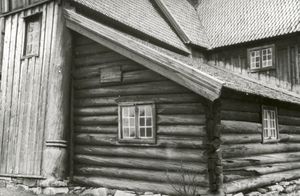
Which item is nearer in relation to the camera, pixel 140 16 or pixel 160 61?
pixel 160 61

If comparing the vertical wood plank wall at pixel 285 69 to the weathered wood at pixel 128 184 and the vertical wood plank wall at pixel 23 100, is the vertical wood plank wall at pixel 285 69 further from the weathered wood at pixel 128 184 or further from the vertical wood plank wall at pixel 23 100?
the vertical wood plank wall at pixel 23 100

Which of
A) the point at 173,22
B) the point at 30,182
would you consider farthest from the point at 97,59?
the point at 173,22

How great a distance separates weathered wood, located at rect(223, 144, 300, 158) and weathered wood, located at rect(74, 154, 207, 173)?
90 cm

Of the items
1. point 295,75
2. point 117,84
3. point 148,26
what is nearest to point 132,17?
point 148,26

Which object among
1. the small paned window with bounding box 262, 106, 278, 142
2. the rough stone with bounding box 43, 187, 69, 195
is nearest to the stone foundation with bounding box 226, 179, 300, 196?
the small paned window with bounding box 262, 106, 278, 142

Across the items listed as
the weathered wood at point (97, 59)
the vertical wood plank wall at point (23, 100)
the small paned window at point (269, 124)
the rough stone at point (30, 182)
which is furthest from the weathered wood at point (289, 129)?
the rough stone at point (30, 182)

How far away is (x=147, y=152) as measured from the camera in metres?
9.14

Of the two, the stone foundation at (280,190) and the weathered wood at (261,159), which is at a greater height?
the weathered wood at (261,159)

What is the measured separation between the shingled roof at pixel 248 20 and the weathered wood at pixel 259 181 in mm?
6331

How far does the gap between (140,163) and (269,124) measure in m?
4.53

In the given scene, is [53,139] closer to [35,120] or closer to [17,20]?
[35,120]

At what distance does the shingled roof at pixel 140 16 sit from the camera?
1294 centimetres

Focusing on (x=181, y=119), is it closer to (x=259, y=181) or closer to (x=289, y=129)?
(x=259, y=181)

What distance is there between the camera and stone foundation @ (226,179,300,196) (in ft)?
32.0
